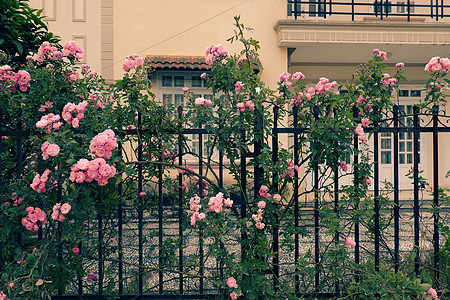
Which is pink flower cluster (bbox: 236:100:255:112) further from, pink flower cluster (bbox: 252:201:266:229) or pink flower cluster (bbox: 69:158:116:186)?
pink flower cluster (bbox: 69:158:116:186)

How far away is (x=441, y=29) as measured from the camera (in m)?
8.77

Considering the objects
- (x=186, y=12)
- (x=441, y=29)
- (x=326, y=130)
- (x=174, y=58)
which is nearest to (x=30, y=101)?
(x=326, y=130)

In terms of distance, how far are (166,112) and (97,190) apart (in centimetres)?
74

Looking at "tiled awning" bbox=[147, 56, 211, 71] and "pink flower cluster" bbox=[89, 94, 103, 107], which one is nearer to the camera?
"pink flower cluster" bbox=[89, 94, 103, 107]

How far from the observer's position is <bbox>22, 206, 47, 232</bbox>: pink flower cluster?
2652mm

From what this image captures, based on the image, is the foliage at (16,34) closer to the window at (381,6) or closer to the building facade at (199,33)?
the building facade at (199,33)

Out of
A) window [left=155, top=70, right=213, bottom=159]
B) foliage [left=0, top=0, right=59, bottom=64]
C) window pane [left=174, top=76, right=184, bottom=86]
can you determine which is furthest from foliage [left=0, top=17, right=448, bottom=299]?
window pane [left=174, top=76, right=184, bottom=86]

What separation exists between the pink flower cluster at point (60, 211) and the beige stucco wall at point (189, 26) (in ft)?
22.6

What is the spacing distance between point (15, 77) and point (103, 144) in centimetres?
98

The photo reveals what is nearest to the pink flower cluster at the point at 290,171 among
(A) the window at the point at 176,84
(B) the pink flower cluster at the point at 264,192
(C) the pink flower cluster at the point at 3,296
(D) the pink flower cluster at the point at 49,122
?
(B) the pink flower cluster at the point at 264,192

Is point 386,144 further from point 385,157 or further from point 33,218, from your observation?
point 33,218

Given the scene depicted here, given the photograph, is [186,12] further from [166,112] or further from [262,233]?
[262,233]

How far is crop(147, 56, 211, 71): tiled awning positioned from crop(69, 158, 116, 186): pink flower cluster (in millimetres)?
6464

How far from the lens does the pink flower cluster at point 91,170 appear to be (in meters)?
2.36
